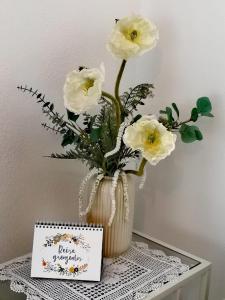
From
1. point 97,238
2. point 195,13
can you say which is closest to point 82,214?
point 97,238

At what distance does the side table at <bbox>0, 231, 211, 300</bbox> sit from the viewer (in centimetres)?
100

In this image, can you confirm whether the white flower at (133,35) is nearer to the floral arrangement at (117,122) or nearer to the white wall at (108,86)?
the floral arrangement at (117,122)

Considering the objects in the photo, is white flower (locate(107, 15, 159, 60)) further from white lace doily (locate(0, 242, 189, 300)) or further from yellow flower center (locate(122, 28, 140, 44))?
white lace doily (locate(0, 242, 189, 300))

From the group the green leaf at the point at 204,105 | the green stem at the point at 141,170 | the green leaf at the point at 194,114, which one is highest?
the green leaf at the point at 204,105

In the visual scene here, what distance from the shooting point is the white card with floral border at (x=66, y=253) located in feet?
3.35

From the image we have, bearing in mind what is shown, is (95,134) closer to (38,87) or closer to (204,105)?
(38,87)

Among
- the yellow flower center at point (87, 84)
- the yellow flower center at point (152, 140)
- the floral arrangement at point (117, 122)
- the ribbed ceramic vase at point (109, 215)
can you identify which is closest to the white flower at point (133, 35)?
the floral arrangement at point (117, 122)

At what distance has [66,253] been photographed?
3.36 feet

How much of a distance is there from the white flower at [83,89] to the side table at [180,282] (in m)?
0.48

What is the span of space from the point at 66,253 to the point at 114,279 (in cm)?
15

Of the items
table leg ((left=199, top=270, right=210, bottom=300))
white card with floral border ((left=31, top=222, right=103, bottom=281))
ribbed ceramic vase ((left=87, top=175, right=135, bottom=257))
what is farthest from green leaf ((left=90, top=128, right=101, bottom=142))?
table leg ((left=199, top=270, right=210, bottom=300))

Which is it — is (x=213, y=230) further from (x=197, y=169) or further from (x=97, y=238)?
(x=97, y=238)

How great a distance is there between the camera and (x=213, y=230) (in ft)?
4.34

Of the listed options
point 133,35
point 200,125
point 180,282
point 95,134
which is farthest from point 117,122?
point 180,282
